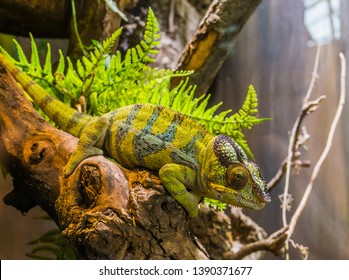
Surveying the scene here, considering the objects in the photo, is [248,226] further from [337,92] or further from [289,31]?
[289,31]

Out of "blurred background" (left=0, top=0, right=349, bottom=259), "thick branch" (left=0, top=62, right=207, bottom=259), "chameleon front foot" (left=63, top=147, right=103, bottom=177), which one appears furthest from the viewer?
"blurred background" (left=0, top=0, right=349, bottom=259)

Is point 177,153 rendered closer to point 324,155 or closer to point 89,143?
point 89,143

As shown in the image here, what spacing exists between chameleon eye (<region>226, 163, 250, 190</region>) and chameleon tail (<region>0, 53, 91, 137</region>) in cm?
48

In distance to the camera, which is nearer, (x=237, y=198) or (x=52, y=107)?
(x=237, y=198)

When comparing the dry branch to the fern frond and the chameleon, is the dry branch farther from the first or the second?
the fern frond

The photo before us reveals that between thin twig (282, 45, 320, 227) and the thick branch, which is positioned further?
thin twig (282, 45, 320, 227)

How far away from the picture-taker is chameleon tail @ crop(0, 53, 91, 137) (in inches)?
52.1

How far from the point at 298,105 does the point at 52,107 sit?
3.20 ft

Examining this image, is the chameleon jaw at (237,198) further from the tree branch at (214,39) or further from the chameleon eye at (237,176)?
the tree branch at (214,39)

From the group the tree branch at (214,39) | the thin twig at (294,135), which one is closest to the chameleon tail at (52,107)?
the tree branch at (214,39)

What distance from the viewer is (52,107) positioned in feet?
4.41

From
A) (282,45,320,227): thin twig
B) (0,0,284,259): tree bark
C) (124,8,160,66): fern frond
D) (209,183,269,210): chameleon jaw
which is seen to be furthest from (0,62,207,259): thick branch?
(282,45,320,227): thin twig

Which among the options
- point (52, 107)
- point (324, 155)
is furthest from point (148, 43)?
point (324, 155)

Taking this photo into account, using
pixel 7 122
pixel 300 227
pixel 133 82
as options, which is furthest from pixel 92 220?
pixel 300 227
